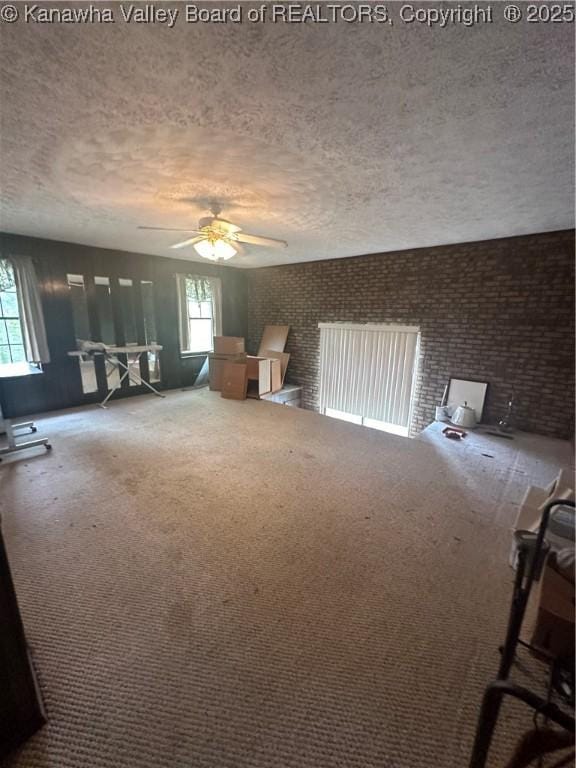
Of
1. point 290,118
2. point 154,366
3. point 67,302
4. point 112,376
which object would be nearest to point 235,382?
point 154,366

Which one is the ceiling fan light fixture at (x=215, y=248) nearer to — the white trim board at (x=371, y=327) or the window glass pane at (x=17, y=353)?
the white trim board at (x=371, y=327)

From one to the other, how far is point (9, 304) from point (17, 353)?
624 millimetres

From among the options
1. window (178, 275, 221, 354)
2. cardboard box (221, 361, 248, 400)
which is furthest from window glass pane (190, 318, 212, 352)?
cardboard box (221, 361, 248, 400)

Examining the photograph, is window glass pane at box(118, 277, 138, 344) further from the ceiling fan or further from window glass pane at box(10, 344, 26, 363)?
the ceiling fan

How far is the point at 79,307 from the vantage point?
438 cm

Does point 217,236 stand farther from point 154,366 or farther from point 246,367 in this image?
point 154,366

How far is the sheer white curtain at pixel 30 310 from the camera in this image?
3756mm

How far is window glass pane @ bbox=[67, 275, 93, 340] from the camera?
429 centimetres

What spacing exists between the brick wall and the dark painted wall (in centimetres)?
281

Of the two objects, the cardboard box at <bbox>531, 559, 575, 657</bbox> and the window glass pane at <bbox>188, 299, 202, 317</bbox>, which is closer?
the cardboard box at <bbox>531, 559, 575, 657</bbox>

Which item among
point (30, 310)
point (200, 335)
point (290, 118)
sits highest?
point (290, 118)

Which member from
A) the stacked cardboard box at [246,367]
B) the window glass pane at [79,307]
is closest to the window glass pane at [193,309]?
the stacked cardboard box at [246,367]

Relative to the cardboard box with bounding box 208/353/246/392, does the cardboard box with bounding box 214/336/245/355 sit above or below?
above

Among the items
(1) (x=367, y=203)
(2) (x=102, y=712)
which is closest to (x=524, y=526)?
(2) (x=102, y=712)
